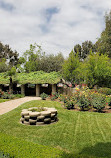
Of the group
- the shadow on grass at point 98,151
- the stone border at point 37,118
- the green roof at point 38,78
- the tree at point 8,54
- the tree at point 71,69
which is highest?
the tree at point 8,54

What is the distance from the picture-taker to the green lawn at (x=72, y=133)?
507 cm

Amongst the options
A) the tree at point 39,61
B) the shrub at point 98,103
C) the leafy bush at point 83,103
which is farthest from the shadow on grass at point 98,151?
the tree at point 39,61

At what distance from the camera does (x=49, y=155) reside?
378 cm

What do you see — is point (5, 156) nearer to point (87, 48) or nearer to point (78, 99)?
point (78, 99)

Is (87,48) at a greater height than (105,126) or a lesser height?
greater

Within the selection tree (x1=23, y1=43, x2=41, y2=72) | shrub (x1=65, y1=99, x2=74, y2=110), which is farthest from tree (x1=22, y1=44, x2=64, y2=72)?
shrub (x1=65, y1=99, x2=74, y2=110)

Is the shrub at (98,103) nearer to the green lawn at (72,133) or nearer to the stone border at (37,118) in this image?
the green lawn at (72,133)

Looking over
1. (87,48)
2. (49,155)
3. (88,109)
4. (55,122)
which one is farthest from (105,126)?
(87,48)

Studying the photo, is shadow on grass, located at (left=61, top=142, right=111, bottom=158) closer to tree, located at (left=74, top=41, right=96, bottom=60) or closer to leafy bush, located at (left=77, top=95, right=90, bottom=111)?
leafy bush, located at (left=77, top=95, right=90, bottom=111)

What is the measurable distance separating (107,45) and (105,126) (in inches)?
674

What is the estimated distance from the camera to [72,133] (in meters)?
6.42

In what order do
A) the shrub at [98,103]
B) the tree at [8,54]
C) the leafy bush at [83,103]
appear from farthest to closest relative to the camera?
the tree at [8,54] → the leafy bush at [83,103] → the shrub at [98,103]

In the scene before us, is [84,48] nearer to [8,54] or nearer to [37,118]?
[8,54]

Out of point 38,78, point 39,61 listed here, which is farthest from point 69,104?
point 39,61
